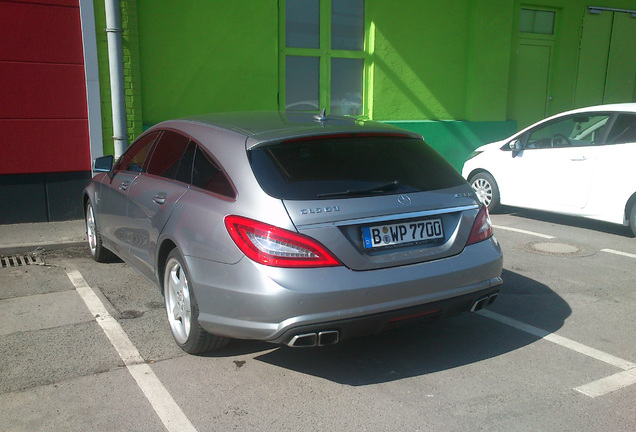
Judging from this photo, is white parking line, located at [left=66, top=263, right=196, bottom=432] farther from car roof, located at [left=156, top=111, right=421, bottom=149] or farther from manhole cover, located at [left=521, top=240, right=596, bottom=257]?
manhole cover, located at [left=521, top=240, right=596, bottom=257]

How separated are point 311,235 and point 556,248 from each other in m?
4.69

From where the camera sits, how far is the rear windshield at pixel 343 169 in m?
3.70

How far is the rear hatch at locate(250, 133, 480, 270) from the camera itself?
3564mm

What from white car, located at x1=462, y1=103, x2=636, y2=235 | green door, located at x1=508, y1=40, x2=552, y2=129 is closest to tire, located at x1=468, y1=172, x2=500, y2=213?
white car, located at x1=462, y1=103, x2=636, y2=235

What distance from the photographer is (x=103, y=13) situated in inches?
333

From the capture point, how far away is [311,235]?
3.49m

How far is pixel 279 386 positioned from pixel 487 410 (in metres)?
1.21

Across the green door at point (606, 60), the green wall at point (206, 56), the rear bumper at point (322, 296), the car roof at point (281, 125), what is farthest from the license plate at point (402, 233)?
the green door at point (606, 60)

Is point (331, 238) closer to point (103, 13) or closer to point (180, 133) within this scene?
point (180, 133)

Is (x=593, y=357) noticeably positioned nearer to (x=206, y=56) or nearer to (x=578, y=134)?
(x=578, y=134)

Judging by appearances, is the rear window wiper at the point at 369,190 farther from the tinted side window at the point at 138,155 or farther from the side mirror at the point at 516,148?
the side mirror at the point at 516,148

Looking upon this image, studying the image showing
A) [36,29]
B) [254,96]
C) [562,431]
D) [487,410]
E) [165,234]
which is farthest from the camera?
[254,96]

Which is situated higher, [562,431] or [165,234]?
[165,234]

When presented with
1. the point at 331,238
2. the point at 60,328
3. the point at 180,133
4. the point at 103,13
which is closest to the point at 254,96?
the point at 103,13
